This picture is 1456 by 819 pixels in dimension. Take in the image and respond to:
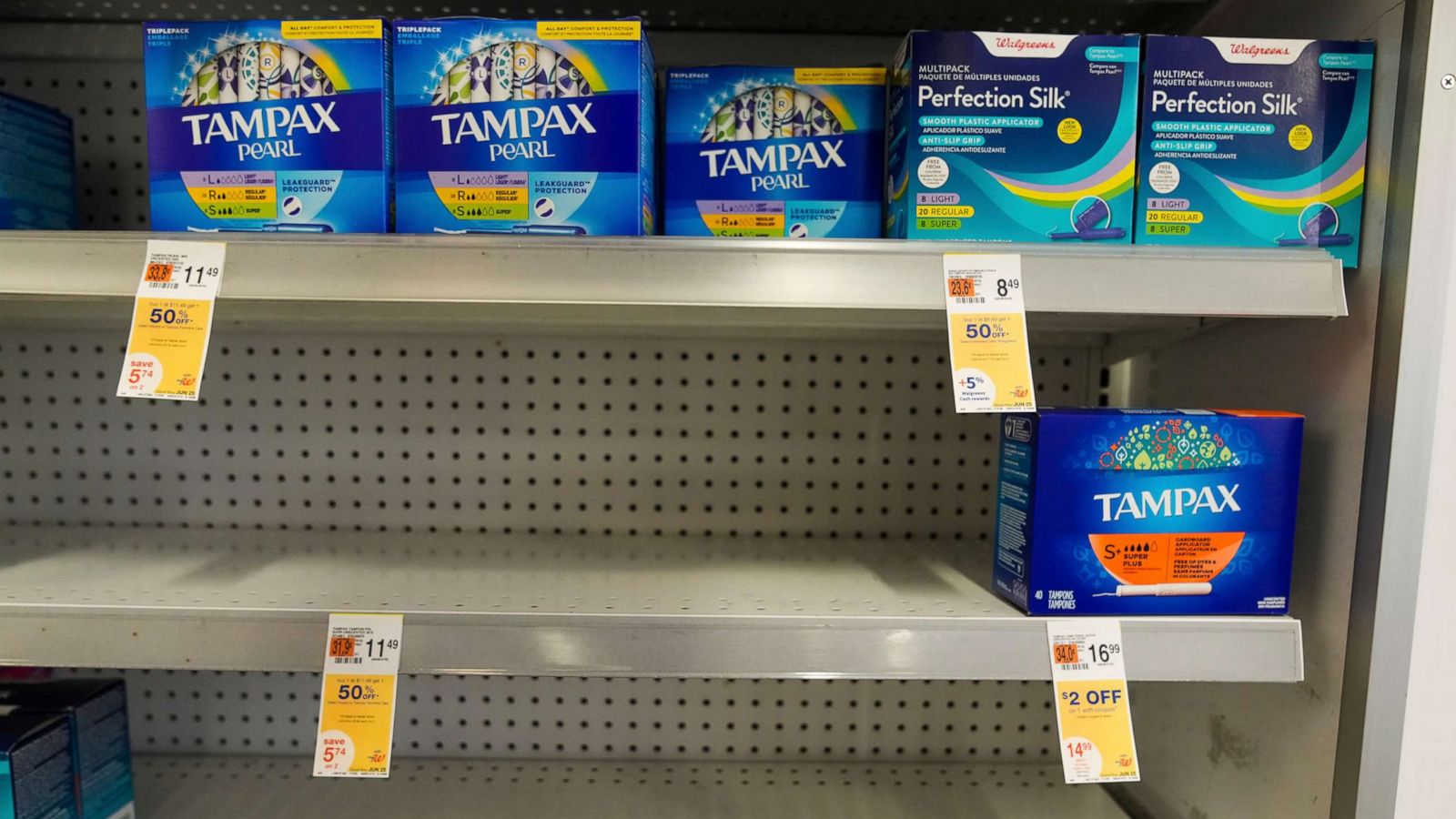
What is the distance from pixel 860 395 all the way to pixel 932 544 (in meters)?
0.27

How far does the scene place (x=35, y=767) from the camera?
950mm

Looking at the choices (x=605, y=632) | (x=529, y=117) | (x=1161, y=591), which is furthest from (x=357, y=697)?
(x=1161, y=591)

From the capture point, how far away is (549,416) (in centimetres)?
129

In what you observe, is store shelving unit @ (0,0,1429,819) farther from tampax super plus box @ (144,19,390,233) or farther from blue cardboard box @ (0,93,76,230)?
tampax super plus box @ (144,19,390,233)

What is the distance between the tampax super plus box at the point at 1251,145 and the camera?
0.88 metres

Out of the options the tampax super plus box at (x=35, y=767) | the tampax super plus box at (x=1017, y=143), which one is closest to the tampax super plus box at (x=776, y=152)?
the tampax super plus box at (x=1017, y=143)

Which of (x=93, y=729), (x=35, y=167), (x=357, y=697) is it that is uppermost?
(x=35, y=167)

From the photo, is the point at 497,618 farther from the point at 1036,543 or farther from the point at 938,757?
the point at 938,757

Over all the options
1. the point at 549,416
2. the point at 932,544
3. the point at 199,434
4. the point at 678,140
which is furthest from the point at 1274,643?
the point at 199,434

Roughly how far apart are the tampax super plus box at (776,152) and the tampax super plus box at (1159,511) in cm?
37

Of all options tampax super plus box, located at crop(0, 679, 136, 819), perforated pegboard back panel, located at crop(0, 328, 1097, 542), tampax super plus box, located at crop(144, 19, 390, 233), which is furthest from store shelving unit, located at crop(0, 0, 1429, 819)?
tampax super plus box, located at crop(144, 19, 390, 233)

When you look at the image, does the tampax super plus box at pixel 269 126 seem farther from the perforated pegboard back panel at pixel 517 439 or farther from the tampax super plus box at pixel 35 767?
the tampax super plus box at pixel 35 767

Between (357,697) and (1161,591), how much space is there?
2.92 feet

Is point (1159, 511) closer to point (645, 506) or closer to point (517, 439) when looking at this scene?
point (645, 506)
